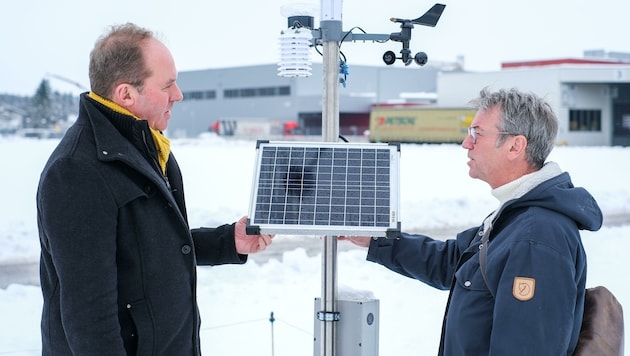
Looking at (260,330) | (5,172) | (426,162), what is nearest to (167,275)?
(260,330)

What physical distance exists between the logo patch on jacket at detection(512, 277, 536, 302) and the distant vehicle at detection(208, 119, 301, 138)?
64.6m

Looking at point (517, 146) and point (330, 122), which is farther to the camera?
point (330, 122)

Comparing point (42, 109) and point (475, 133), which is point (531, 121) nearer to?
point (475, 133)

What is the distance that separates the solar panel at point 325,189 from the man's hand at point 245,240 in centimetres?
28

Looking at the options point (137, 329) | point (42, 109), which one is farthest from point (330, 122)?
point (42, 109)

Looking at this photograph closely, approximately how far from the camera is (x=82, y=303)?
2602 mm

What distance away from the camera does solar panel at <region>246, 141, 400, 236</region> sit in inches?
132

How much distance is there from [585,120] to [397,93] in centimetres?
2502

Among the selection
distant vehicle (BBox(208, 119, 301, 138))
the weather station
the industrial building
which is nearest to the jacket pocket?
the weather station

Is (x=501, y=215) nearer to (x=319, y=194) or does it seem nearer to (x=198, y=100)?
(x=319, y=194)

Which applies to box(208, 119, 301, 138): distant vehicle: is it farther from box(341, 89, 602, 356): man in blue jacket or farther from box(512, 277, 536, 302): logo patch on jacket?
box(512, 277, 536, 302): logo patch on jacket

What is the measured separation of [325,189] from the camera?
3490mm

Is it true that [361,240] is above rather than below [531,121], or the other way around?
below

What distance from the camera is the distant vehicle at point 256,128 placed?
68.6 meters
